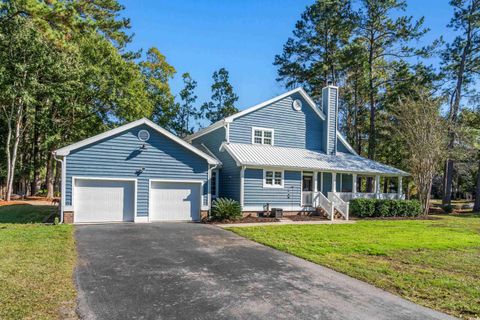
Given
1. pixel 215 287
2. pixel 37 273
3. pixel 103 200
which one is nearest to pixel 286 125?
pixel 103 200

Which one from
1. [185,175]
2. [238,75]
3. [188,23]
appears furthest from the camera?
[238,75]

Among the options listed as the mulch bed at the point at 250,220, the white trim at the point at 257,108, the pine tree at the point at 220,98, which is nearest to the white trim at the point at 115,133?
the mulch bed at the point at 250,220

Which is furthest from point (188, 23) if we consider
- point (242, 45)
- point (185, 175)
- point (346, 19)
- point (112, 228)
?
point (346, 19)

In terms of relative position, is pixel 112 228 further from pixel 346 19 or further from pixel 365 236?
pixel 346 19

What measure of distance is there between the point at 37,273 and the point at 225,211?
32.6 ft

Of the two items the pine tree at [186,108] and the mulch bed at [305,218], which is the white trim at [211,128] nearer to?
the mulch bed at [305,218]

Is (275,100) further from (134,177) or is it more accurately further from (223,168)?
(134,177)

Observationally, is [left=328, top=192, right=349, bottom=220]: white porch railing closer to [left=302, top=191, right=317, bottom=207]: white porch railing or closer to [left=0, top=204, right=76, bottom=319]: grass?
[left=302, top=191, right=317, bottom=207]: white porch railing

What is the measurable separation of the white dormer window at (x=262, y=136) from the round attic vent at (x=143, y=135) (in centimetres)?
705

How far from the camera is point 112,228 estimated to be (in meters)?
12.8

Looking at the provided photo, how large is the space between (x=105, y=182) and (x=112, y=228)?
2.52 m

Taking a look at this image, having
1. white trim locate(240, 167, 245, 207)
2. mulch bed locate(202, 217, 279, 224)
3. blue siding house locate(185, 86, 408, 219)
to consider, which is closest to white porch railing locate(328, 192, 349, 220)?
blue siding house locate(185, 86, 408, 219)

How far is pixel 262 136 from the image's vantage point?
20656 millimetres

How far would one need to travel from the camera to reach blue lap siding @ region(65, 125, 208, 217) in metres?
14.1
